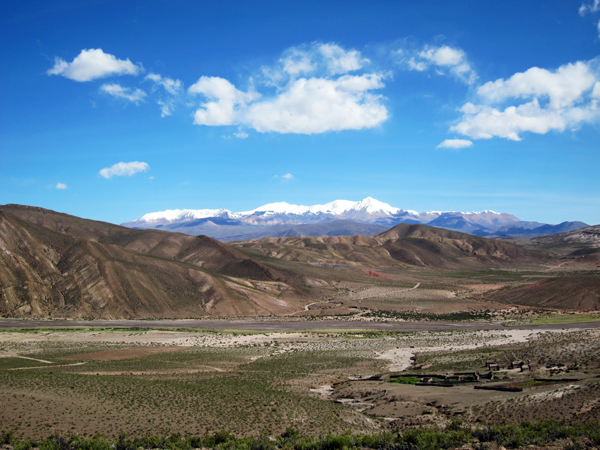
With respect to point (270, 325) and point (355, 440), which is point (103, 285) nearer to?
point (270, 325)

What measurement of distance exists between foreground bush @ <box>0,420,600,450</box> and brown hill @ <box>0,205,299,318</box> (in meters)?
70.5

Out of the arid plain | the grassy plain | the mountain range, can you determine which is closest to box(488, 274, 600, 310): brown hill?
the mountain range

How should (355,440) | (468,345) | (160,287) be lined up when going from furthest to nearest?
(160,287) → (468,345) → (355,440)

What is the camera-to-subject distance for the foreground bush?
18.8m

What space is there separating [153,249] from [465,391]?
136 metres

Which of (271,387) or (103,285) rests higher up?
(103,285)

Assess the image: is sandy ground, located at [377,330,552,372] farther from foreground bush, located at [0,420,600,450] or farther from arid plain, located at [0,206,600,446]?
Result: foreground bush, located at [0,420,600,450]

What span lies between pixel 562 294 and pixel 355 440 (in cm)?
9827

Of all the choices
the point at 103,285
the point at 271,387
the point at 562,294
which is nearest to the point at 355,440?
the point at 271,387

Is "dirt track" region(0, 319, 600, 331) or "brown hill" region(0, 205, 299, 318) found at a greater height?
"brown hill" region(0, 205, 299, 318)

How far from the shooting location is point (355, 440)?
20359 mm

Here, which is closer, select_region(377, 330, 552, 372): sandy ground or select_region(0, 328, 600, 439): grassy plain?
select_region(0, 328, 600, 439): grassy plain

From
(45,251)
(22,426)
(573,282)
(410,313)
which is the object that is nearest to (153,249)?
(45,251)

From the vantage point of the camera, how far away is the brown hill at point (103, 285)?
82.6 meters
